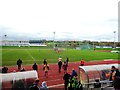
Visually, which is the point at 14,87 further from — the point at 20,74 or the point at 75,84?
the point at 75,84

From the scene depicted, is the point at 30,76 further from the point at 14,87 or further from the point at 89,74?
the point at 89,74

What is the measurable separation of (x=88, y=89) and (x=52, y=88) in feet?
16.4

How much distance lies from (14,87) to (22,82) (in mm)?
552

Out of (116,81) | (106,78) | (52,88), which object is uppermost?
(116,81)

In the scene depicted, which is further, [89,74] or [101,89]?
[89,74]

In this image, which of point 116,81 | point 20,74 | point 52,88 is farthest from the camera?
point 52,88

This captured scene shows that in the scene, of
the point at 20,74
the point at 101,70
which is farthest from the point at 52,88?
the point at 20,74

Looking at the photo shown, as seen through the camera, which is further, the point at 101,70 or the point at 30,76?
the point at 101,70

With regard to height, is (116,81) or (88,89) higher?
(116,81)

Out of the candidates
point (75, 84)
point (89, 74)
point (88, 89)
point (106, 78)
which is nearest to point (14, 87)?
point (75, 84)

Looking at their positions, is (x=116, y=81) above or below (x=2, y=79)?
above

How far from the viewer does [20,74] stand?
13.7 meters

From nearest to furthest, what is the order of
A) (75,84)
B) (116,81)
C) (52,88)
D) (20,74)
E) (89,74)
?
(116,81)
(75,84)
(20,74)
(89,74)
(52,88)

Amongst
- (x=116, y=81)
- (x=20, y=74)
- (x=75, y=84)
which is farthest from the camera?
(x=20, y=74)
